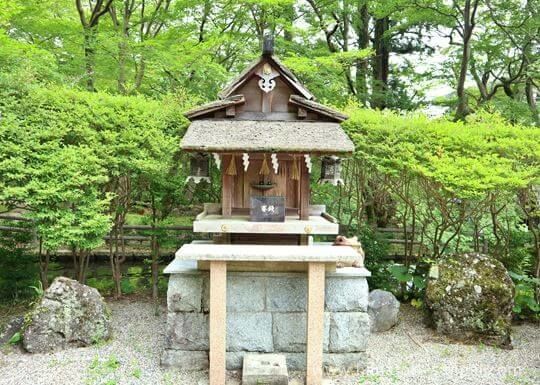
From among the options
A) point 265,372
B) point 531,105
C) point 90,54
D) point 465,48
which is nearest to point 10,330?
point 265,372

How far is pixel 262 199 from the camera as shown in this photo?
6.00 metres

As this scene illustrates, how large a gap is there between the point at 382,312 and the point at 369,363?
1648 millimetres

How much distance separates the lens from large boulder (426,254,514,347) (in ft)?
23.9

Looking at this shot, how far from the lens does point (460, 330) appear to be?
24.3ft

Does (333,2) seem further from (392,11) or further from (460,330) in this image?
(460,330)

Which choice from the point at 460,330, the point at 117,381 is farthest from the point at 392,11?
the point at 117,381

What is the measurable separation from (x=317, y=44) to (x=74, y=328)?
12.7m

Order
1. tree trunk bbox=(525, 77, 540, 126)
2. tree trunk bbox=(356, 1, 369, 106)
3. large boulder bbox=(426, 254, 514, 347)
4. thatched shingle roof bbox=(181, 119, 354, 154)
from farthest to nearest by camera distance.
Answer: tree trunk bbox=(356, 1, 369, 106), tree trunk bbox=(525, 77, 540, 126), large boulder bbox=(426, 254, 514, 347), thatched shingle roof bbox=(181, 119, 354, 154)

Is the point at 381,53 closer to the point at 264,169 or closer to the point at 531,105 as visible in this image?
the point at 531,105

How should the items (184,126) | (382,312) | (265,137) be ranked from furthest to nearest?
1. (184,126)
2. (382,312)
3. (265,137)

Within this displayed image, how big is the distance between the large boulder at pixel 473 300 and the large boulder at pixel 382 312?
0.74 meters

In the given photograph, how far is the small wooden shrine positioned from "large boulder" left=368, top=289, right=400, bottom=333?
6.15 ft

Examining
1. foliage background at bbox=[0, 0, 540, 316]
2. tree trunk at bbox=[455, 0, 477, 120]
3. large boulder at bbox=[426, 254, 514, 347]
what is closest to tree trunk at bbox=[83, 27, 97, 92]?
foliage background at bbox=[0, 0, 540, 316]

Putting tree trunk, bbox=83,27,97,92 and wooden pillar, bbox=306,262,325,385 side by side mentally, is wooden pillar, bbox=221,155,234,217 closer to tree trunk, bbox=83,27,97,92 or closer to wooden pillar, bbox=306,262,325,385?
wooden pillar, bbox=306,262,325,385
